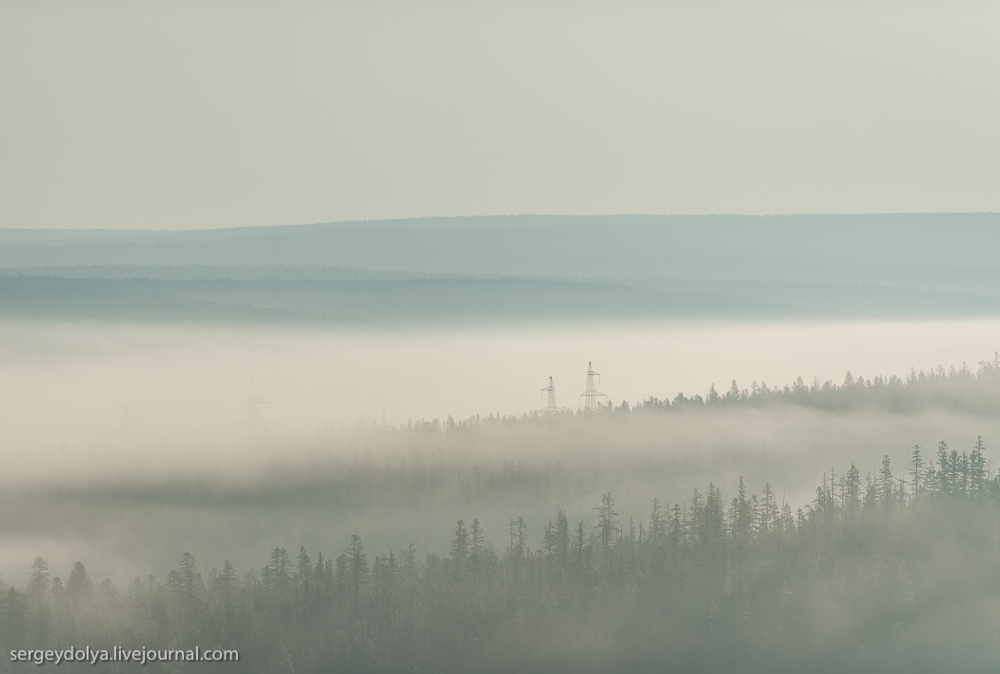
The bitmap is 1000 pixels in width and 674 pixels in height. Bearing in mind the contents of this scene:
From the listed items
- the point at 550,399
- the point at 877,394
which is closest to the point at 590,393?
the point at 550,399

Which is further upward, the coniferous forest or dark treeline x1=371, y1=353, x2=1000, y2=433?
dark treeline x1=371, y1=353, x2=1000, y2=433

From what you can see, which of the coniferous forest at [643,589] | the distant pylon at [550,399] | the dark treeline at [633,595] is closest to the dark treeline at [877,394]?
the coniferous forest at [643,589]

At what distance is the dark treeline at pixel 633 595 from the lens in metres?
24.8

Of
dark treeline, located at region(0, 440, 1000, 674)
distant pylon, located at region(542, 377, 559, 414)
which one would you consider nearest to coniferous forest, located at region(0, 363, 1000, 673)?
dark treeline, located at region(0, 440, 1000, 674)

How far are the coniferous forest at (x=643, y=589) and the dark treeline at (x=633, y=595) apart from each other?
4cm

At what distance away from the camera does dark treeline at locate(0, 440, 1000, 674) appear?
24.8m

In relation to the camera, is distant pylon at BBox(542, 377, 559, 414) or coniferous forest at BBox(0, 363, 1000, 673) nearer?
coniferous forest at BBox(0, 363, 1000, 673)

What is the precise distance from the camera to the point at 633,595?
28656 mm

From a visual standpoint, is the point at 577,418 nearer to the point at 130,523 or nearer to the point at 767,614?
the point at 767,614

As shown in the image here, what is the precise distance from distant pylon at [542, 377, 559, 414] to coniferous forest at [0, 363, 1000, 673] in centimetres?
39

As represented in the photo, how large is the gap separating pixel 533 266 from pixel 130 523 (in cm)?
1068

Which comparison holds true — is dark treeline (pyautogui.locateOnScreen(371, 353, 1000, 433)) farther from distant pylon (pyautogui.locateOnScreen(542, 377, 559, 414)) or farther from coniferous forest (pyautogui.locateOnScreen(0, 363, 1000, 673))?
distant pylon (pyautogui.locateOnScreen(542, 377, 559, 414))

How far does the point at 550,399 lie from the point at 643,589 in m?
5.14

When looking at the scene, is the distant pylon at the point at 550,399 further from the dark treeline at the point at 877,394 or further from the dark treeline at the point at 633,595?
the dark treeline at the point at 633,595
